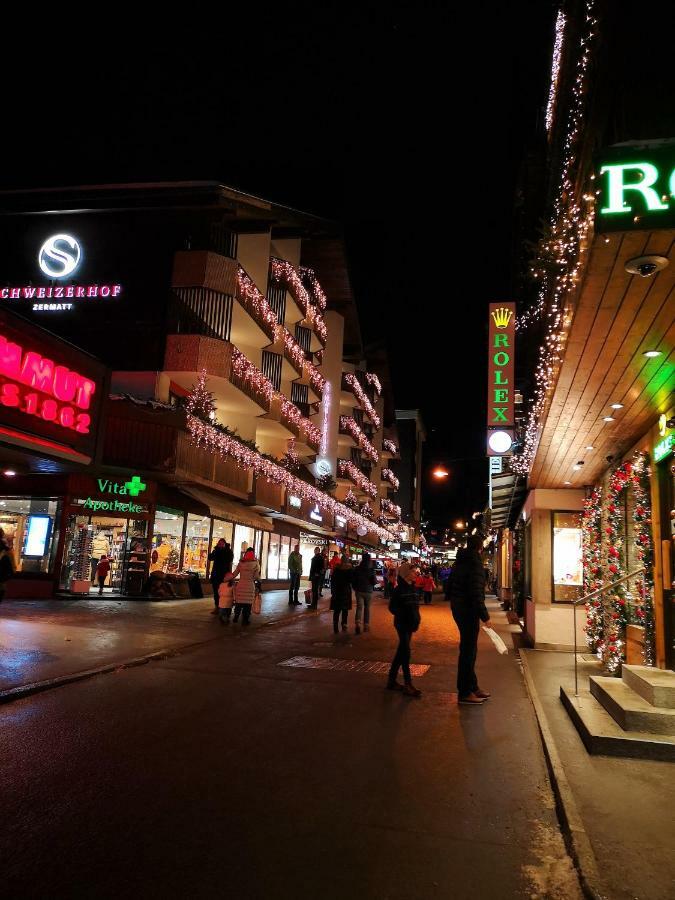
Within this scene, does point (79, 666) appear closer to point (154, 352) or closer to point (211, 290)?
point (154, 352)

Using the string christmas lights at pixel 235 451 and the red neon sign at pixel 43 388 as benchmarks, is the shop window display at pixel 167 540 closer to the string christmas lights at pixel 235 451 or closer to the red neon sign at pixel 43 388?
the string christmas lights at pixel 235 451

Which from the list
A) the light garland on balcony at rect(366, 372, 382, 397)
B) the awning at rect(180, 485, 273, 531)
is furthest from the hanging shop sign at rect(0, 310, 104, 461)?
the light garland on balcony at rect(366, 372, 382, 397)

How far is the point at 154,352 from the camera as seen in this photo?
22516 millimetres

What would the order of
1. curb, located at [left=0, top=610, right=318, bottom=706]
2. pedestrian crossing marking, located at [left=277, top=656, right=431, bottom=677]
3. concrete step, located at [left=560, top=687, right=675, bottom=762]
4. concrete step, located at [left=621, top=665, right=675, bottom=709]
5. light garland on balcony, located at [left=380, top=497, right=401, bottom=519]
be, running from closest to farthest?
concrete step, located at [left=560, top=687, right=675, bottom=762]
concrete step, located at [left=621, top=665, right=675, bottom=709]
curb, located at [left=0, top=610, right=318, bottom=706]
pedestrian crossing marking, located at [left=277, top=656, right=431, bottom=677]
light garland on balcony, located at [left=380, top=497, right=401, bottom=519]

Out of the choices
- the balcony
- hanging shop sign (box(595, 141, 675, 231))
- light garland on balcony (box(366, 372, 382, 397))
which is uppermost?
light garland on balcony (box(366, 372, 382, 397))

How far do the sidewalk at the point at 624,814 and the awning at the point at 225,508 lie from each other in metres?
17.4

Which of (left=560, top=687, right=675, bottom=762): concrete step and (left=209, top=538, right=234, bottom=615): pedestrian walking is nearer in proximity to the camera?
(left=560, top=687, right=675, bottom=762): concrete step

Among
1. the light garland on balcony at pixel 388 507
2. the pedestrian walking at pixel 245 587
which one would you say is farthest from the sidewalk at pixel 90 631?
the light garland on balcony at pixel 388 507

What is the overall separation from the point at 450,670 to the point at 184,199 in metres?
20.9

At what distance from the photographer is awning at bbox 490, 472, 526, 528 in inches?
672

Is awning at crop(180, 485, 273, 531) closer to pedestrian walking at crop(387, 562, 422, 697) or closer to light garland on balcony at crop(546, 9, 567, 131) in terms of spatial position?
pedestrian walking at crop(387, 562, 422, 697)

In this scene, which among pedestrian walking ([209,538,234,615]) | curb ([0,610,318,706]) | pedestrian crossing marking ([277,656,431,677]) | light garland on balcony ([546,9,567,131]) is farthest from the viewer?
pedestrian walking ([209,538,234,615])

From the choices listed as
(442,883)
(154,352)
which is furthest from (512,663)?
(154,352)

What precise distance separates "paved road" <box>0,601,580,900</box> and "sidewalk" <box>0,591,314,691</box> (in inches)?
42.5
